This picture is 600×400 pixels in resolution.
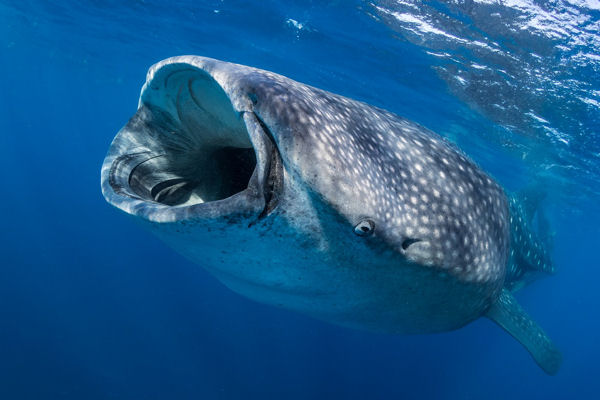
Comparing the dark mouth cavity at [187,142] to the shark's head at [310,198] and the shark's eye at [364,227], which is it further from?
the shark's eye at [364,227]

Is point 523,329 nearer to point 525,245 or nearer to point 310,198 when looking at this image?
Result: point 525,245

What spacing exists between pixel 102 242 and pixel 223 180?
1827 centimetres

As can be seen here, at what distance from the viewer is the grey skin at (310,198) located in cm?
174

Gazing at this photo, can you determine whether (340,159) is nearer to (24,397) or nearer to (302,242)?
(302,242)

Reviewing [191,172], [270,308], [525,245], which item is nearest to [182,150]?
[191,172]

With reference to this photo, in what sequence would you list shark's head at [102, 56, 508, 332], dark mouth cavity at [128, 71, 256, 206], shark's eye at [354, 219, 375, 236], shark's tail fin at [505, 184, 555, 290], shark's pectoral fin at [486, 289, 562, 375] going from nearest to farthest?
shark's head at [102, 56, 508, 332], shark's eye at [354, 219, 375, 236], dark mouth cavity at [128, 71, 256, 206], shark's pectoral fin at [486, 289, 562, 375], shark's tail fin at [505, 184, 555, 290]

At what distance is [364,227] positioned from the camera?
1.91m

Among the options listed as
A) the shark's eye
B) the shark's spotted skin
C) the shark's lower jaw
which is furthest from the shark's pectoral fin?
the shark's lower jaw

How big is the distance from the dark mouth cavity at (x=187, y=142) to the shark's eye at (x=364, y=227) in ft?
3.08

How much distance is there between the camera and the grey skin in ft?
5.72

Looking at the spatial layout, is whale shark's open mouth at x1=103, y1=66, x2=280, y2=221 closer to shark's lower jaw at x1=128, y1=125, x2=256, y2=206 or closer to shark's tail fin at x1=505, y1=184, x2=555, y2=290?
shark's lower jaw at x1=128, y1=125, x2=256, y2=206

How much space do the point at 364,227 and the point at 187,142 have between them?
1596mm

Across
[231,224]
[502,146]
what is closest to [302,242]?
[231,224]

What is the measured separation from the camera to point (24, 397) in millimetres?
9164
